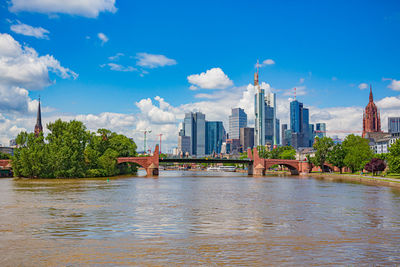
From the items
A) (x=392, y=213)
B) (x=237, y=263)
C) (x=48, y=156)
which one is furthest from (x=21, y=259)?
(x=48, y=156)

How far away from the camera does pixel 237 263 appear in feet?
55.1

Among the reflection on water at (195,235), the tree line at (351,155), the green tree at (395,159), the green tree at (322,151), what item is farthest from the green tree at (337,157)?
the reflection on water at (195,235)

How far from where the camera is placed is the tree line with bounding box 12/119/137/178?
9119 cm

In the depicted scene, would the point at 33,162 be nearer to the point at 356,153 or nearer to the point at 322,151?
the point at 356,153

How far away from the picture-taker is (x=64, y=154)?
9175 cm

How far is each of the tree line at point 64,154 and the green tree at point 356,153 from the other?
74302 millimetres

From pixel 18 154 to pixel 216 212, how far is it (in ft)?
261

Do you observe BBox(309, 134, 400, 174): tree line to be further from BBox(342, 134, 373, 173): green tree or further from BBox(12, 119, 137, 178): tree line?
BBox(12, 119, 137, 178): tree line

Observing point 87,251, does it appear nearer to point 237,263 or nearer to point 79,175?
point 237,263

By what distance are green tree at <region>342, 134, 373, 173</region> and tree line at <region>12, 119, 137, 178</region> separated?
7430cm

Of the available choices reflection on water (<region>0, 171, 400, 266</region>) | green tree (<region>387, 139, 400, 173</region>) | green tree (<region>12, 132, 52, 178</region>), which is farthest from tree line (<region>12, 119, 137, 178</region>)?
green tree (<region>387, 139, 400, 173</region>)

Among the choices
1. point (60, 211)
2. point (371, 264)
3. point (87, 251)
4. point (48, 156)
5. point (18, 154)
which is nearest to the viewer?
point (371, 264)

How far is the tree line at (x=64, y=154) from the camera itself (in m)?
91.2

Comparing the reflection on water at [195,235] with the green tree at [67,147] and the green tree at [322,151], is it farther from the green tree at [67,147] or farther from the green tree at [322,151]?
the green tree at [322,151]
